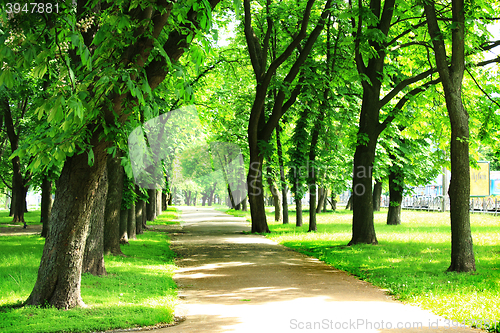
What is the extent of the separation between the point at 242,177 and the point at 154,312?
3079cm

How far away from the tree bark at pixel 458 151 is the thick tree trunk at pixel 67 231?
762 centimetres

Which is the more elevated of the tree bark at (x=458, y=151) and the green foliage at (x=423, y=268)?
the tree bark at (x=458, y=151)

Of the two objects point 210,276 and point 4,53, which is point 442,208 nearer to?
point 210,276

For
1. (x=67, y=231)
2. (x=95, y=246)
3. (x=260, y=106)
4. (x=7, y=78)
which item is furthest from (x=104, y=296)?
(x=260, y=106)

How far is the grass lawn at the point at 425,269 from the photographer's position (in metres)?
6.80

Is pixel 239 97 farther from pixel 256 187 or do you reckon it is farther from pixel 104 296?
pixel 104 296

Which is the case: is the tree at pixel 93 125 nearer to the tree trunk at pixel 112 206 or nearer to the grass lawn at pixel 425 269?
the tree trunk at pixel 112 206

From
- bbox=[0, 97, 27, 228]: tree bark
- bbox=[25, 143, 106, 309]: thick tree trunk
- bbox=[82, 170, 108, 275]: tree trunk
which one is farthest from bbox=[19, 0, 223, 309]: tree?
bbox=[0, 97, 27, 228]: tree bark

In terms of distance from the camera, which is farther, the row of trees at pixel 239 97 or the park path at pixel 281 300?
the park path at pixel 281 300

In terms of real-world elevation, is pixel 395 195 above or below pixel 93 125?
below

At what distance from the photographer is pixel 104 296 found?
24.7 ft

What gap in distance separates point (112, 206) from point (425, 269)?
827 centimetres


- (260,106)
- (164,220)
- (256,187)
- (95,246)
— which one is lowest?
(164,220)

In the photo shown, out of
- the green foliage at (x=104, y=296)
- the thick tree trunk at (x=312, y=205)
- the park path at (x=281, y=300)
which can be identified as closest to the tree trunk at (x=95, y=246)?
the green foliage at (x=104, y=296)
